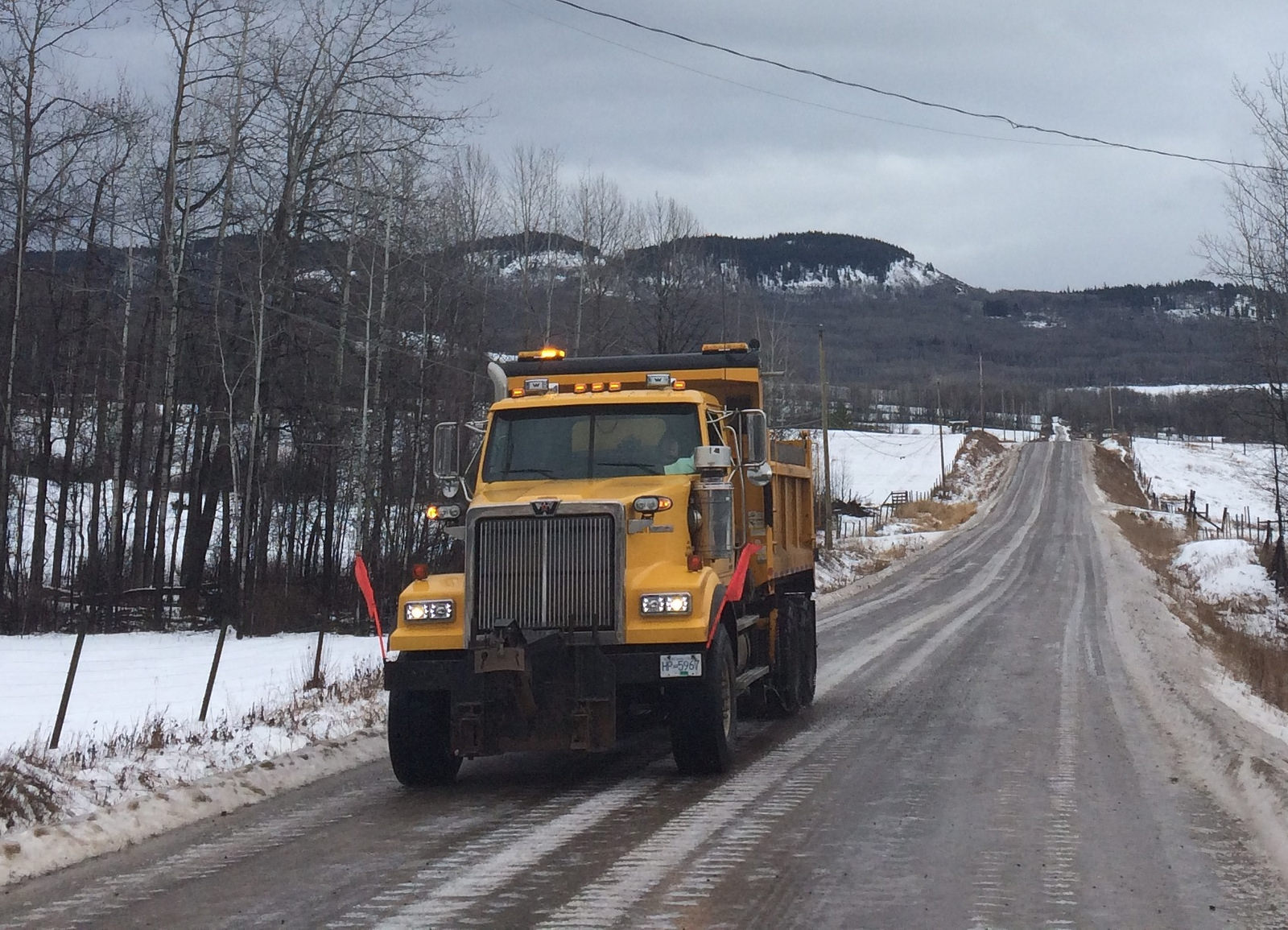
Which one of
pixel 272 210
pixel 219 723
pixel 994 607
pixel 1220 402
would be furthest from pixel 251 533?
pixel 1220 402

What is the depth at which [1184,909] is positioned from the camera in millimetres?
5723

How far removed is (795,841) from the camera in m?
7.05

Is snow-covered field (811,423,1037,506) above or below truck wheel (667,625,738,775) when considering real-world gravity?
above

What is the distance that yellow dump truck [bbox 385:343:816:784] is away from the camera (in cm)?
851

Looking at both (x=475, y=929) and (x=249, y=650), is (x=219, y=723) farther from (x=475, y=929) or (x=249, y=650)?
(x=249, y=650)

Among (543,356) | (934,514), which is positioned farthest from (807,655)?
(934,514)

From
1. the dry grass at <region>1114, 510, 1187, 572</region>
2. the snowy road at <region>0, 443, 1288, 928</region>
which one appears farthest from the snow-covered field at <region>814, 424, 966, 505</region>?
the snowy road at <region>0, 443, 1288, 928</region>

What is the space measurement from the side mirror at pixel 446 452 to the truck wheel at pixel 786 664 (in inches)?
156

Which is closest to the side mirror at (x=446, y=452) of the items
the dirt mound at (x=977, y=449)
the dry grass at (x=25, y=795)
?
the dry grass at (x=25, y=795)

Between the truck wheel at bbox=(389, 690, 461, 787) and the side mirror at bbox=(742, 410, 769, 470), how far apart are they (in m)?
3.08

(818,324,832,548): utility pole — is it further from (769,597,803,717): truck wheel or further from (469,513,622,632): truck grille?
(469,513,622,632): truck grille

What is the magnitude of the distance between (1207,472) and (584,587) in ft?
390

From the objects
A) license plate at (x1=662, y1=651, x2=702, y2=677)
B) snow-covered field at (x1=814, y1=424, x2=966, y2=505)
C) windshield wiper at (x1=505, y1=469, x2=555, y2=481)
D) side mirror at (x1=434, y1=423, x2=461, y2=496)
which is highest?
snow-covered field at (x1=814, y1=424, x2=966, y2=505)

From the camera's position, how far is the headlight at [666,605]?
28.3ft
